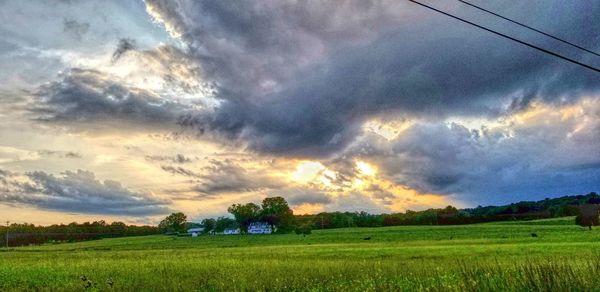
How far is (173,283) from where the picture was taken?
2355cm

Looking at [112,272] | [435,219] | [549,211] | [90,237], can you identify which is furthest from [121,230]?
[112,272]

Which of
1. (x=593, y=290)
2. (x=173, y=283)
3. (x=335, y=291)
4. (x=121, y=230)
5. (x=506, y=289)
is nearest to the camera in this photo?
(x=593, y=290)

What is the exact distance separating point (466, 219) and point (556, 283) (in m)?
188

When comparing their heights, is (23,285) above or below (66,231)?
below

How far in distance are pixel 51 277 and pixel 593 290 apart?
2830cm

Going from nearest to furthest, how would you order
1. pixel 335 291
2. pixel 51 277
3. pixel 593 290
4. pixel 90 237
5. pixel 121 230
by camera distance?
pixel 593 290 < pixel 335 291 < pixel 51 277 < pixel 90 237 < pixel 121 230

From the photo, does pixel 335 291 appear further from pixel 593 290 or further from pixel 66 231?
pixel 66 231

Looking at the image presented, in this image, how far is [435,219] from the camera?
194 meters

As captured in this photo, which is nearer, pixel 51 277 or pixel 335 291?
pixel 335 291

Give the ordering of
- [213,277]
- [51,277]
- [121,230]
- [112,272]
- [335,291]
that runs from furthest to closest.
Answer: [121,230] → [112,272] → [51,277] → [213,277] → [335,291]

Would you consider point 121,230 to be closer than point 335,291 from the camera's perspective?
No

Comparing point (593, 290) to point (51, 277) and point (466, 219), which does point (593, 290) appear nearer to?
point (51, 277)

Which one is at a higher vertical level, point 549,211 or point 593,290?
point 549,211

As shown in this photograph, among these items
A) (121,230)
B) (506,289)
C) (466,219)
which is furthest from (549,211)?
(506,289)
